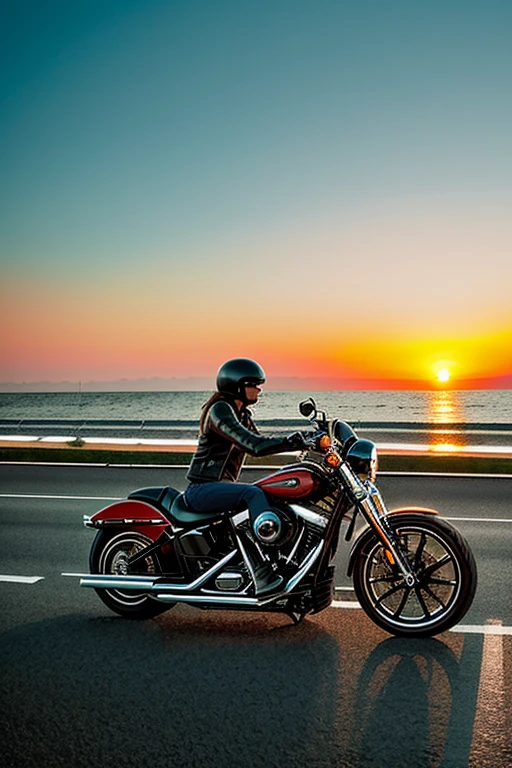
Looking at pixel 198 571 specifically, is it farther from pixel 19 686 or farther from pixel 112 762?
pixel 112 762

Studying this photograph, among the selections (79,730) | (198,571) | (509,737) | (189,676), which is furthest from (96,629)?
(509,737)

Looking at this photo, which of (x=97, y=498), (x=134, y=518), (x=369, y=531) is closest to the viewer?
(x=369, y=531)

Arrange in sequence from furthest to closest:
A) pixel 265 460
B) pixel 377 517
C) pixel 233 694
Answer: pixel 265 460
pixel 377 517
pixel 233 694

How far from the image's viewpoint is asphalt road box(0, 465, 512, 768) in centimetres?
423

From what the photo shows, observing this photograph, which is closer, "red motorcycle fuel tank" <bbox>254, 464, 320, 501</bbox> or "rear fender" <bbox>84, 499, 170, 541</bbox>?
"red motorcycle fuel tank" <bbox>254, 464, 320, 501</bbox>

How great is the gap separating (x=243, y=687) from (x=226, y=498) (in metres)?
1.41

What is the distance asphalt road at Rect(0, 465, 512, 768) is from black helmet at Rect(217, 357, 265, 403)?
169 cm

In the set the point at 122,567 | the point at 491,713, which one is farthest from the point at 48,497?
the point at 491,713

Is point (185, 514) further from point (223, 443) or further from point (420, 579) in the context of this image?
point (420, 579)

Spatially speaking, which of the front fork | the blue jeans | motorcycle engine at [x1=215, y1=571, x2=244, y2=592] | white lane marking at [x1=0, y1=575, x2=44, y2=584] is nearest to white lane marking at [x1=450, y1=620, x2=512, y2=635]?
the front fork

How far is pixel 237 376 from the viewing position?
629cm

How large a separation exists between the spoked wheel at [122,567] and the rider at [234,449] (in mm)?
602

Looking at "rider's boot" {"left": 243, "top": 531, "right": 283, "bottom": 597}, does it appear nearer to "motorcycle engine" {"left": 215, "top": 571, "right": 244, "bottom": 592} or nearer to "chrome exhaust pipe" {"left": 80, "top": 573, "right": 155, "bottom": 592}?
"motorcycle engine" {"left": 215, "top": 571, "right": 244, "bottom": 592}

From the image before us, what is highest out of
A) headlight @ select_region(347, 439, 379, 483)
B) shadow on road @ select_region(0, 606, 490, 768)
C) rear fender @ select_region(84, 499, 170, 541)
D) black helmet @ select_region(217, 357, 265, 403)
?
black helmet @ select_region(217, 357, 265, 403)
